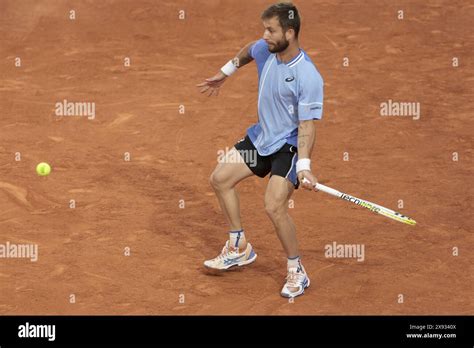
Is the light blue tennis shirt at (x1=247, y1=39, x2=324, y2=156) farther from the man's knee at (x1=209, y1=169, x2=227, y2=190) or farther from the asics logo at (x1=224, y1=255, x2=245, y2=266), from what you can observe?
the asics logo at (x1=224, y1=255, x2=245, y2=266)

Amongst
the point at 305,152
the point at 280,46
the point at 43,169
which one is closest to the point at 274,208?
the point at 305,152

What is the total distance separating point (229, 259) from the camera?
34.6 feet

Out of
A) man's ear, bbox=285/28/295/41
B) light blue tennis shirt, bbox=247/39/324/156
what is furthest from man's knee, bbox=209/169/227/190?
man's ear, bbox=285/28/295/41

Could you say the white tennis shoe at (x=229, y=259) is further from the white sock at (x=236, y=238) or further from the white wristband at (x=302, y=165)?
the white wristband at (x=302, y=165)

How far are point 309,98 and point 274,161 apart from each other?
762 millimetres

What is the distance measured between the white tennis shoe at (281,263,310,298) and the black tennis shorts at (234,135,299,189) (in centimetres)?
82

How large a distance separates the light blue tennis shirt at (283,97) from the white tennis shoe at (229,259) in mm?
1141

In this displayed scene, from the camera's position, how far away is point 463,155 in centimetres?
1329

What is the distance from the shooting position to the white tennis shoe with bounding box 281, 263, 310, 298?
996cm

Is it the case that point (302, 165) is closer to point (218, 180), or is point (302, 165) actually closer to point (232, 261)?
point (218, 180)

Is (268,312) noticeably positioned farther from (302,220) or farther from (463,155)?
(463,155)

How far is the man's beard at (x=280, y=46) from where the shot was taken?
9586mm

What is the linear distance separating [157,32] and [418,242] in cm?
787

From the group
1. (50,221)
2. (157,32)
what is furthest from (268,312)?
(157,32)
